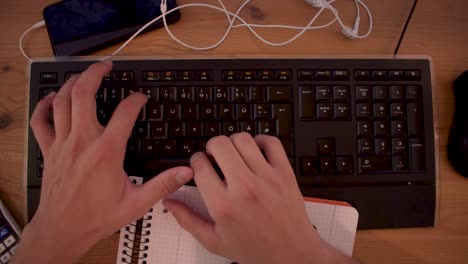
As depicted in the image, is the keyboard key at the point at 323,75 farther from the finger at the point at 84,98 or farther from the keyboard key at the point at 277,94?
the finger at the point at 84,98

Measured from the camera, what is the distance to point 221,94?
0.58 metres

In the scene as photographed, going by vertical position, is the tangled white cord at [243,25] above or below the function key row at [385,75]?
above

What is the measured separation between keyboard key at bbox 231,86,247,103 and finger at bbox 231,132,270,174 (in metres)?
0.09

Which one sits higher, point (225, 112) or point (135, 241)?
point (225, 112)

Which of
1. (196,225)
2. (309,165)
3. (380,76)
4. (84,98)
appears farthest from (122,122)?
(380,76)

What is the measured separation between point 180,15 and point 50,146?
0.27 meters

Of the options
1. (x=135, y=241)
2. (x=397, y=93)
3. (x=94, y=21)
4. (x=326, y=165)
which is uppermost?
(x=94, y=21)

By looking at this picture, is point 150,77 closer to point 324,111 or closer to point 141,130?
point 141,130

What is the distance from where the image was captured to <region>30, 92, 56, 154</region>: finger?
523 millimetres

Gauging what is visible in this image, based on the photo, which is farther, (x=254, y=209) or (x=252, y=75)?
(x=252, y=75)

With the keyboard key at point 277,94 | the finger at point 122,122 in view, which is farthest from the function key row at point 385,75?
the finger at point 122,122

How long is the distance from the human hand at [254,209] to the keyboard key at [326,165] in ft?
0.27

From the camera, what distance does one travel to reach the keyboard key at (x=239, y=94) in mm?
580

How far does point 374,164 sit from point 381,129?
0.05 m
